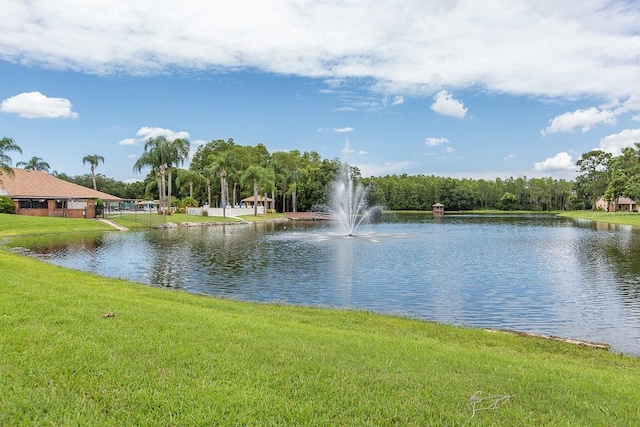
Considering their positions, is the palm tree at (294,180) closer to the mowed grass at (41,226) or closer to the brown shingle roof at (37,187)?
the brown shingle roof at (37,187)

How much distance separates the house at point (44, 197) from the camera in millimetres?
54688

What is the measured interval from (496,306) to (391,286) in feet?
14.7

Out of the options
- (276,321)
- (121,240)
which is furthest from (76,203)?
(276,321)

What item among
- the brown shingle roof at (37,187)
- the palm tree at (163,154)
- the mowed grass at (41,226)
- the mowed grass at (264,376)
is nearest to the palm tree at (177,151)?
the palm tree at (163,154)

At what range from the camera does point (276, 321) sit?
10.7m

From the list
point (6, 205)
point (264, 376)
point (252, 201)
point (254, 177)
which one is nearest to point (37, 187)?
point (6, 205)

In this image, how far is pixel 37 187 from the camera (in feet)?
190

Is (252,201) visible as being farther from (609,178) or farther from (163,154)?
(609,178)

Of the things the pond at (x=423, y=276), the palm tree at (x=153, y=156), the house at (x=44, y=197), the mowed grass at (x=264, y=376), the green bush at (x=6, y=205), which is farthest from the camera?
the palm tree at (x=153, y=156)

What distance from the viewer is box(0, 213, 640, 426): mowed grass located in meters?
4.94

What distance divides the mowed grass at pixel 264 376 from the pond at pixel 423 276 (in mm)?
4823

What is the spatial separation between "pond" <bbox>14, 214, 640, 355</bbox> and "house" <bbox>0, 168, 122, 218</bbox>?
2299 cm

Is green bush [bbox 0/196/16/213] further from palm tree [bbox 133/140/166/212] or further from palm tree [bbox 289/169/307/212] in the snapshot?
palm tree [bbox 289/169/307/212]

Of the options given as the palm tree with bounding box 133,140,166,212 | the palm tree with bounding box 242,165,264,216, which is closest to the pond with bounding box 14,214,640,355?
the palm tree with bounding box 133,140,166,212
